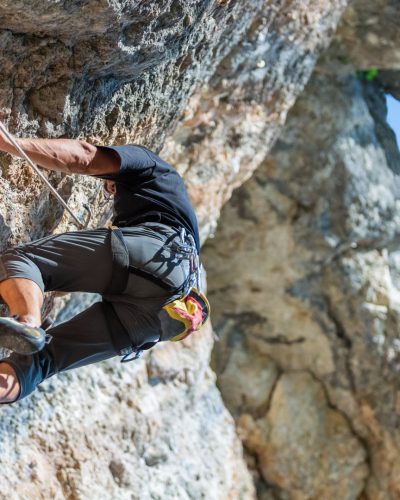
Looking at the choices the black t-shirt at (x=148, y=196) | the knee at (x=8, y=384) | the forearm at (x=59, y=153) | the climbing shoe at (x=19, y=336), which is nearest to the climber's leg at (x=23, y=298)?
the climbing shoe at (x=19, y=336)

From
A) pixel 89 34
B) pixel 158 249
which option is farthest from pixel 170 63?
pixel 158 249

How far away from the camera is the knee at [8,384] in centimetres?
281

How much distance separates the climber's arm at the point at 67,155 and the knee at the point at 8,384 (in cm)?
86

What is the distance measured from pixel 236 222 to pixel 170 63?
5053 mm

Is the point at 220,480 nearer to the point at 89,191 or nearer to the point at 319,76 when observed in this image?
the point at 89,191

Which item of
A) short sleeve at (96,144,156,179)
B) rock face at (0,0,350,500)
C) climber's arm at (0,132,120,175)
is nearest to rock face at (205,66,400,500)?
rock face at (0,0,350,500)

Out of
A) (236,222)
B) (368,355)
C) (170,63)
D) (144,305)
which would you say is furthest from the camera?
(236,222)

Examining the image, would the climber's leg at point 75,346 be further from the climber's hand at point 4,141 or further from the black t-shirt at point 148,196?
the climber's hand at point 4,141

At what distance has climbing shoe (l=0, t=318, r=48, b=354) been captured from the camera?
2.48 metres

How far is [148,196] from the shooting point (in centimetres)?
323

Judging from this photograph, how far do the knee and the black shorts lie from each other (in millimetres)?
23

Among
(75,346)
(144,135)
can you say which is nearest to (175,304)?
(75,346)

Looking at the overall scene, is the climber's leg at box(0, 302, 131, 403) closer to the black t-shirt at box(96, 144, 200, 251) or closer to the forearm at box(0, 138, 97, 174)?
the black t-shirt at box(96, 144, 200, 251)

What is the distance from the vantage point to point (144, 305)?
10.3 feet
